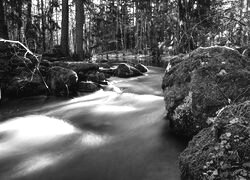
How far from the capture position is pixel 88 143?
4.68 metres

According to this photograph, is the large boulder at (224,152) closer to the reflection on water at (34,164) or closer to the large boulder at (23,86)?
the reflection on water at (34,164)

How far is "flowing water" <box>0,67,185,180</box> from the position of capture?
372cm

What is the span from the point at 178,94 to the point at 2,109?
5117mm

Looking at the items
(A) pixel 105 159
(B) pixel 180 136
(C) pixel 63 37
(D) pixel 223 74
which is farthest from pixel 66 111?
(C) pixel 63 37

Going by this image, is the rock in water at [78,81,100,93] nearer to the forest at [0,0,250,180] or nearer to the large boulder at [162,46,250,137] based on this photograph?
the forest at [0,0,250,180]

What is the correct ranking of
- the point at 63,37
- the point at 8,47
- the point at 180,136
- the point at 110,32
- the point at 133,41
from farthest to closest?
the point at 133,41 < the point at 110,32 < the point at 63,37 < the point at 8,47 < the point at 180,136

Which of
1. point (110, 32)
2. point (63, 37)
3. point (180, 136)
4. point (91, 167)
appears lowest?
point (91, 167)

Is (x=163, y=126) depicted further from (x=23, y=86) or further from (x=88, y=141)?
(x=23, y=86)

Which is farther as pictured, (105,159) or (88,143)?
(88,143)

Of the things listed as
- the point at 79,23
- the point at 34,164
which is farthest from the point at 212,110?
the point at 79,23

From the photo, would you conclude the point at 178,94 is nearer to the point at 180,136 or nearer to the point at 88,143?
the point at 180,136

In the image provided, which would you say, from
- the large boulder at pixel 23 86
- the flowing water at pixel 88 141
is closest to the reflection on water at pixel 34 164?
the flowing water at pixel 88 141

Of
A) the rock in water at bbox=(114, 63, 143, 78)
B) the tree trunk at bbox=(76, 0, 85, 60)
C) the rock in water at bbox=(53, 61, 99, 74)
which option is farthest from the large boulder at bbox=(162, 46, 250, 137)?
the tree trunk at bbox=(76, 0, 85, 60)

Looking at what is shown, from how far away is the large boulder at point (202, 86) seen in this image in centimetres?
388
